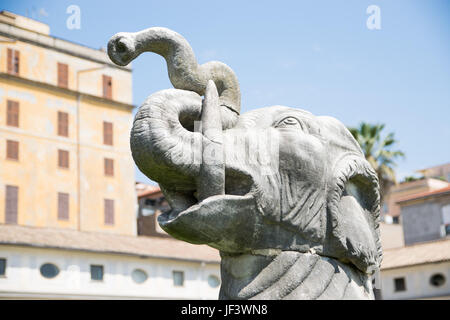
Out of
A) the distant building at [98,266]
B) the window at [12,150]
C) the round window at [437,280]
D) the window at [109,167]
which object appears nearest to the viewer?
the distant building at [98,266]

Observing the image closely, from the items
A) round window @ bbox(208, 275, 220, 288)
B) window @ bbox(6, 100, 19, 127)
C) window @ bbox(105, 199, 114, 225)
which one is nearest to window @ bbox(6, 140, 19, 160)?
window @ bbox(6, 100, 19, 127)

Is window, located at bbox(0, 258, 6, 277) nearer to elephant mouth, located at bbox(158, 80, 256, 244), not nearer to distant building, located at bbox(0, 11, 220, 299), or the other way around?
distant building, located at bbox(0, 11, 220, 299)

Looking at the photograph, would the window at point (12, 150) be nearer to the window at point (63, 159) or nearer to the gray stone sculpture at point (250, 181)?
the window at point (63, 159)

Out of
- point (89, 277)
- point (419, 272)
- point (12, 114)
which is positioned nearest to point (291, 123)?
point (89, 277)

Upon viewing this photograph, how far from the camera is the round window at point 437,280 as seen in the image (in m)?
38.3

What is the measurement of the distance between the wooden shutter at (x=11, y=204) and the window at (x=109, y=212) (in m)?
5.86

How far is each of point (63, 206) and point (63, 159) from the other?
2825mm

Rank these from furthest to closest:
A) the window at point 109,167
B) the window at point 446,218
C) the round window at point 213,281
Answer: the window at point 446,218 → the window at point 109,167 → the round window at point 213,281

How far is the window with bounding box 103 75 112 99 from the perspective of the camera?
48.1 meters

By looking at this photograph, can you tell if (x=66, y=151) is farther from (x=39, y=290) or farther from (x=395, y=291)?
(x=395, y=291)

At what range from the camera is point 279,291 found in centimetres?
467

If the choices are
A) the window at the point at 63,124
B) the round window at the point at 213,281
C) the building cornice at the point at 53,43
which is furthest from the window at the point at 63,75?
the round window at the point at 213,281

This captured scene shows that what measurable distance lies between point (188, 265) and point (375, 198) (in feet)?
116

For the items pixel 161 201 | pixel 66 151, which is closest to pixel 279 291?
pixel 66 151
